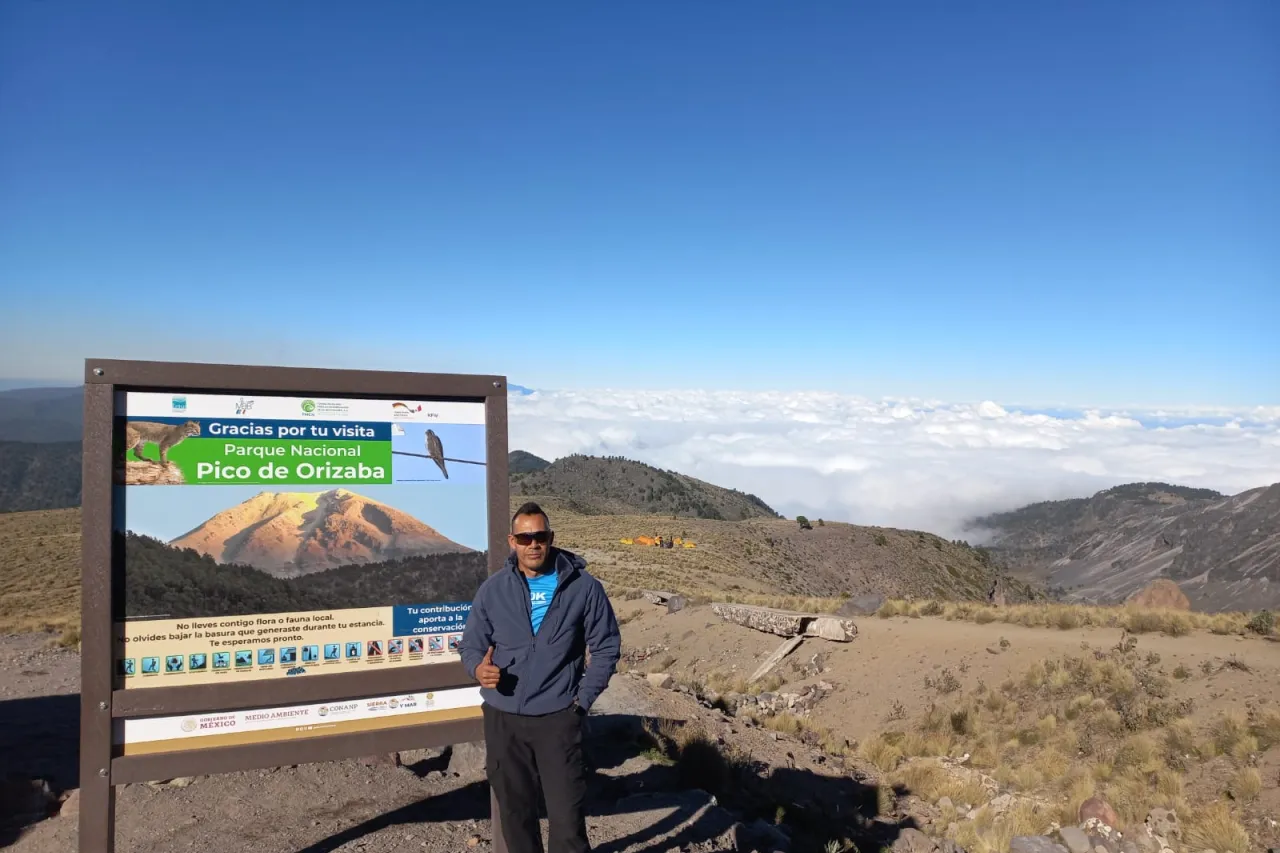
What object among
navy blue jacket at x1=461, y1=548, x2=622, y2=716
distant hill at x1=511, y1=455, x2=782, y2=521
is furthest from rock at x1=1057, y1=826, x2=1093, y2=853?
distant hill at x1=511, y1=455, x2=782, y2=521

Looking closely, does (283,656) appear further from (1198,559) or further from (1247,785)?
(1198,559)

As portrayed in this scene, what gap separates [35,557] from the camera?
2945cm

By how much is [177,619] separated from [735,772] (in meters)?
5.81

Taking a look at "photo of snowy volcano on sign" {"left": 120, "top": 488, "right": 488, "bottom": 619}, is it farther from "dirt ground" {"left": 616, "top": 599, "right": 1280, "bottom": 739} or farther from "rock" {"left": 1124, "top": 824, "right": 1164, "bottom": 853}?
→ "dirt ground" {"left": 616, "top": 599, "right": 1280, "bottom": 739}

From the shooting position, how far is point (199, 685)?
4664 millimetres

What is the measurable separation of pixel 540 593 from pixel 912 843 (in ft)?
17.8

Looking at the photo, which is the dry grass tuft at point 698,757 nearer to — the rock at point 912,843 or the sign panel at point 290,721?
the rock at point 912,843

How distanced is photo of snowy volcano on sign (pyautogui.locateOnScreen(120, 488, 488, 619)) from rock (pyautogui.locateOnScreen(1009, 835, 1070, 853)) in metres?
5.77

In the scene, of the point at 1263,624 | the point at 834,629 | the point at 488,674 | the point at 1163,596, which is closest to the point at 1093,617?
the point at 1263,624

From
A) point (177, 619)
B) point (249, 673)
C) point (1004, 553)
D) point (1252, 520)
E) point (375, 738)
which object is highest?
point (177, 619)

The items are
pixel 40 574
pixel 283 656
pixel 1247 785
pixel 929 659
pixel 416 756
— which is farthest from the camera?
pixel 40 574

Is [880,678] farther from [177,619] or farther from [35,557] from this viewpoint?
[35,557]

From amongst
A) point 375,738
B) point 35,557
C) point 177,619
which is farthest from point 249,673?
point 35,557

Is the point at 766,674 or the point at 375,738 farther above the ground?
the point at 375,738
